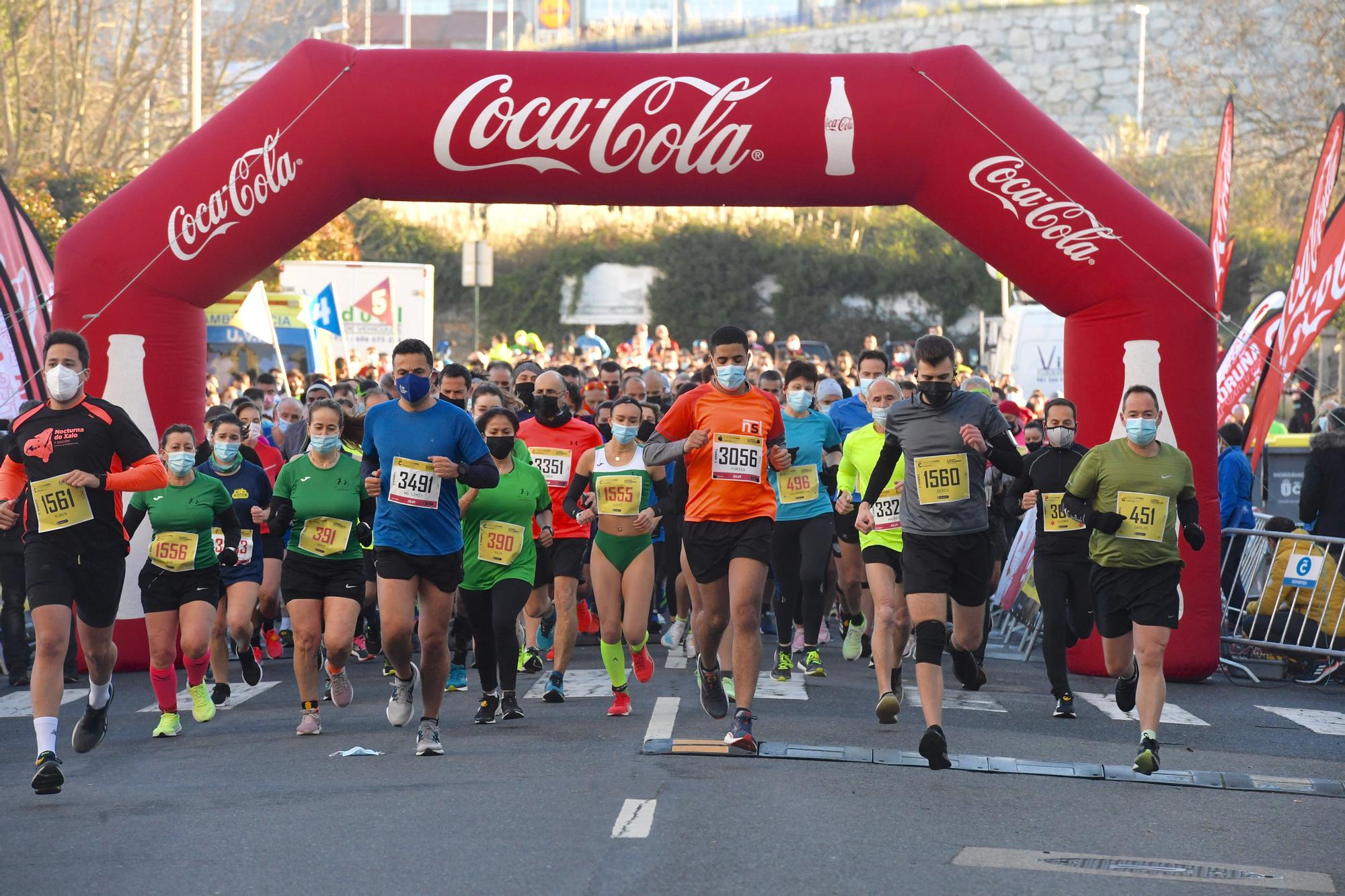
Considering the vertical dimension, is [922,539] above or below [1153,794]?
above

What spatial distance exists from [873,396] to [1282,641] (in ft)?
15.7

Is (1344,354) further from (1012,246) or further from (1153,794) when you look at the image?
(1153,794)

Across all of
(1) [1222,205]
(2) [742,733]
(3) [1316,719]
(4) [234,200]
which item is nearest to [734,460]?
(2) [742,733]

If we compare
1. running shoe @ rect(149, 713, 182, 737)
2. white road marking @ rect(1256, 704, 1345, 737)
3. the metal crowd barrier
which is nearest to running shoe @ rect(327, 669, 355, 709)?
running shoe @ rect(149, 713, 182, 737)

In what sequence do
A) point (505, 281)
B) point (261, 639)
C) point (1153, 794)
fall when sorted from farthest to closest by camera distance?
point (505, 281) < point (261, 639) < point (1153, 794)

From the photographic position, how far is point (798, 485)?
12.5 m

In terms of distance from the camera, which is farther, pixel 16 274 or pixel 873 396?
pixel 16 274

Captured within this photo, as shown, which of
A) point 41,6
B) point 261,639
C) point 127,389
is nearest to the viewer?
point 127,389

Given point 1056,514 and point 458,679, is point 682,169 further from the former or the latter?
point 458,679

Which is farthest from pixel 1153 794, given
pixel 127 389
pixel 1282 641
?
pixel 127 389

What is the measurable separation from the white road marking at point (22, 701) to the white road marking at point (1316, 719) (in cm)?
751

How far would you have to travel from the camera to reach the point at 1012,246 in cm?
1298

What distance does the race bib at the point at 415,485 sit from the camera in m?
9.02

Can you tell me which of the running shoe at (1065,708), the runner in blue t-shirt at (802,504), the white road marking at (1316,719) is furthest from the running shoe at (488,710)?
the white road marking at (1316,719)
